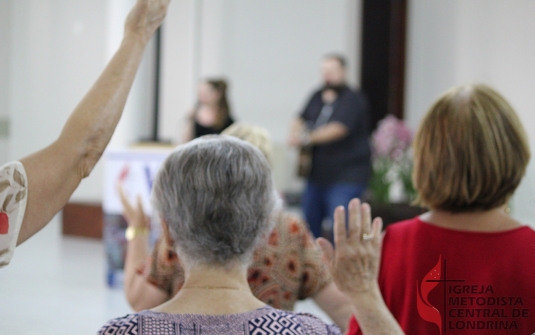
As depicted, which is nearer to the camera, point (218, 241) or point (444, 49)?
point (218, 241)

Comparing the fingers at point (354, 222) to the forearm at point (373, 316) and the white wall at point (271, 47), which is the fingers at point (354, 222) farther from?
the white wall at point (271, 47)

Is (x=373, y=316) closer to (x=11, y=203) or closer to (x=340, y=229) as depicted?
(x=340, y=229)

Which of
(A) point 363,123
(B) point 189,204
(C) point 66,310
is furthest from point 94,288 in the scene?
(B) point 189,204

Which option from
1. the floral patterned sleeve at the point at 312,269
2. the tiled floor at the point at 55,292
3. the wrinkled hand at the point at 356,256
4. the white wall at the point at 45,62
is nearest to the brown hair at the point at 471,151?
the wrinkled hand at the point at 356,256

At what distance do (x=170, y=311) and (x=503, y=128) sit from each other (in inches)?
26.1

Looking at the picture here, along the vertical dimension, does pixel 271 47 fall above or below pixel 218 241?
above

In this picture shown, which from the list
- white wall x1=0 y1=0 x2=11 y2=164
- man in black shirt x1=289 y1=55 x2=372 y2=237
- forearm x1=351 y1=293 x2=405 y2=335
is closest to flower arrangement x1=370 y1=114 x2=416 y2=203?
man in black shirt x1=289 y1=55 x2=372 y2=237

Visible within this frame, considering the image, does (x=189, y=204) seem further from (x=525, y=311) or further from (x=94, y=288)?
(x=94, y=288)

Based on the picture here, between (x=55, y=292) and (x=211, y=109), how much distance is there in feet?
5.56

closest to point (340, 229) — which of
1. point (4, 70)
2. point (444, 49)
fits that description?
point (4, 70)

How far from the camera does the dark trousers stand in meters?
4.54

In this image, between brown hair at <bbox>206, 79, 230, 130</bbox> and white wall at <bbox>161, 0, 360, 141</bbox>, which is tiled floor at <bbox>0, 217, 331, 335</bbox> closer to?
brown hair at <bbox>206, 79, 230, 130</bbox>

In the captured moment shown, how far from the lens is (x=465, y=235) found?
1187 mm

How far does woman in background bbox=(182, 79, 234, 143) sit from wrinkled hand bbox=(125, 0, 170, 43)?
141 inches
